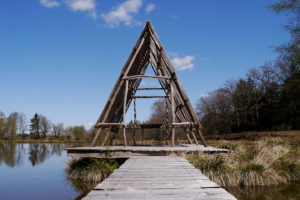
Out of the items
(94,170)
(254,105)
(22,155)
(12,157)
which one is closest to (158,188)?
(94,170)

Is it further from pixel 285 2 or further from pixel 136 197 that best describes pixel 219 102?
pixel 136 197

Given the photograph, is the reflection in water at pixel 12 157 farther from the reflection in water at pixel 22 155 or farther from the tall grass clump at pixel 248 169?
the tall grass clump at pixel 248 169

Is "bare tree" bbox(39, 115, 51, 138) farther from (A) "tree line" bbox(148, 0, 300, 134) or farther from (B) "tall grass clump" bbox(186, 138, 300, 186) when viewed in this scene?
(B) "tall grass clump" bbox(186, 138, 300, 186)

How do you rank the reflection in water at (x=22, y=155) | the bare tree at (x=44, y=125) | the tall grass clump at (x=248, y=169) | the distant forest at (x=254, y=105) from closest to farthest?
the tall grass clump at (x=248, y=169) < the reflection in water at (x=22, y=155) < the distant forest at (x=254, y=105) < the bare tree at (x=44, y=125)

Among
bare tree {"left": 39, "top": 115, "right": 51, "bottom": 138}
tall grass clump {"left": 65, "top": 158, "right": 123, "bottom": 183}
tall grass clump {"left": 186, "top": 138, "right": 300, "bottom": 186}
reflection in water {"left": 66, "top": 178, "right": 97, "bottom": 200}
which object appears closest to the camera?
reflection in water {"left": 66, "top": 178, "right": 97, "bottom": 200}

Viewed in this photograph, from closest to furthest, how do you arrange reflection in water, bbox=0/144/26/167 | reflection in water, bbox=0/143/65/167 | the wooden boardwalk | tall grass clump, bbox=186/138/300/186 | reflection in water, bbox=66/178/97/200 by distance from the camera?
1. the wooden boardwalk
2. reflection in water, bbox=66/178/97/200
3. tall grass clump, bbox=186/138/300/186
4. reflection in water, bbox=0/144/26/167
5. reflection in water, bbox=0/143/65/167

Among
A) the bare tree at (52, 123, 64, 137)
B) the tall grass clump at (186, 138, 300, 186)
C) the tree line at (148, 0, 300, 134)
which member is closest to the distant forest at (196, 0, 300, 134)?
the tree line at (148, 0, 300, 134)

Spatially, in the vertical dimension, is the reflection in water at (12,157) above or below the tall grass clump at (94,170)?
below

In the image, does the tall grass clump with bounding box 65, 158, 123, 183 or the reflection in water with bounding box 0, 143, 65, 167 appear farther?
the reflection in water with bounding box 0, 143, 65, 167

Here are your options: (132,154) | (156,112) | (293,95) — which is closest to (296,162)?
(132,154)

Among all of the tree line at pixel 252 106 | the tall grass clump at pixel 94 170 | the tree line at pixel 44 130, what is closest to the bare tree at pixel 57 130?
the tree line at pixel 44 130

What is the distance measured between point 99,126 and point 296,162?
7443 mm

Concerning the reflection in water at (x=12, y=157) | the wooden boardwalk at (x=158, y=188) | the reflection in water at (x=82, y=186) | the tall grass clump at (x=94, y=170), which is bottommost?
the reflection in water at (x=82, y=186)

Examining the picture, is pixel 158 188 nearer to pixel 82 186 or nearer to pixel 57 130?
pixel 82 186
